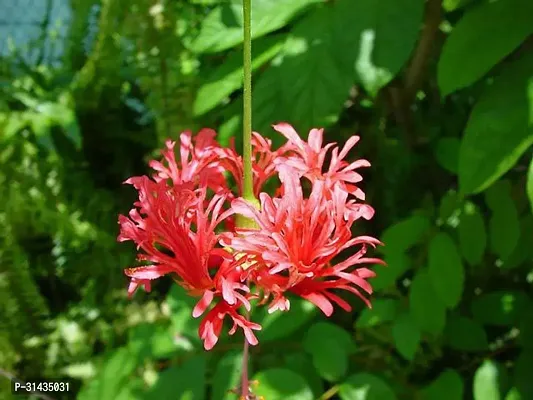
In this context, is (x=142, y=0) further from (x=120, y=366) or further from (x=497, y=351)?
(x=497, y=351)

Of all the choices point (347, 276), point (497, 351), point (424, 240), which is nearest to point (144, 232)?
point (347, 276)

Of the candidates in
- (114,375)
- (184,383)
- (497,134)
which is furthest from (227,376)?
(497,134)

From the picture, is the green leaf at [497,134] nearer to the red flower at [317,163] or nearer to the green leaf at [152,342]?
the red flower at [317,163]

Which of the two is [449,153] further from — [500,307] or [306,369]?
[306,369]

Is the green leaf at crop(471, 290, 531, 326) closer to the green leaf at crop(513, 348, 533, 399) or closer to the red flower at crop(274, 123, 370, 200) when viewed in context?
the green leaf at crop(513, 348, 533, 399)

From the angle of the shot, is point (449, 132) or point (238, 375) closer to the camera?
point (238, 375)

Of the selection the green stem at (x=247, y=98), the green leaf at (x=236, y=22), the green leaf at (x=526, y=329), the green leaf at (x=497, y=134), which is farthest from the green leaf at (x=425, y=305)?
the green stem at (x=247, y=98)

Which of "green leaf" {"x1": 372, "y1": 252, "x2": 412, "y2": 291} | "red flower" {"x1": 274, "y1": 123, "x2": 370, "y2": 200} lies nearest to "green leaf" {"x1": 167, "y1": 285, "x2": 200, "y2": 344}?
"green leaf" {"x1": 372, "y1": 252, "x2": 412, "y2": 291}
